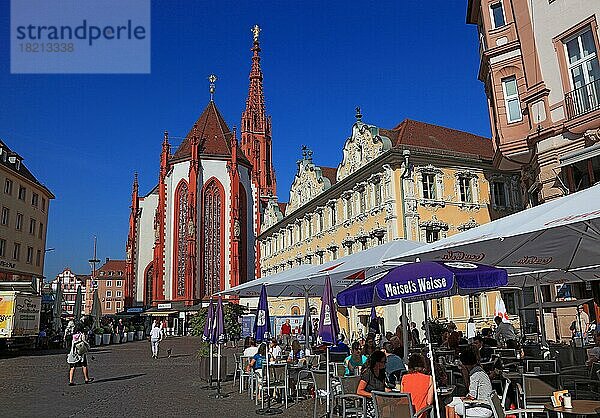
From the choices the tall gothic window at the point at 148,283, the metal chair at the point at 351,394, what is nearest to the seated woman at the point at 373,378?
the metal chair at the point at 351,394

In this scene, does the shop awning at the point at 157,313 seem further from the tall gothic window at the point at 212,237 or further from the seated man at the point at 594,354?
the seated man at the point at 594,354

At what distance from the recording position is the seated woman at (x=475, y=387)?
6365mm

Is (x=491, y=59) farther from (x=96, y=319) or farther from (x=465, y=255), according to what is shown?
(x=96, y=319)

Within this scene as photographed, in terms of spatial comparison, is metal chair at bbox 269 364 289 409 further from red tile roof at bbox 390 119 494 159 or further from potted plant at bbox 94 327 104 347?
potted plant at bbox 94 327 104 347

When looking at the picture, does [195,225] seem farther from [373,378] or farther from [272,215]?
[373,378]

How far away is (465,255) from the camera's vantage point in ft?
28.1

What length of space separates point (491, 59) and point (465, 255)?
46.1 ft

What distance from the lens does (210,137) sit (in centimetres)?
7988

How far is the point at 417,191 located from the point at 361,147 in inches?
217

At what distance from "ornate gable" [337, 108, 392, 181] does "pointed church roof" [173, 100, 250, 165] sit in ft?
135

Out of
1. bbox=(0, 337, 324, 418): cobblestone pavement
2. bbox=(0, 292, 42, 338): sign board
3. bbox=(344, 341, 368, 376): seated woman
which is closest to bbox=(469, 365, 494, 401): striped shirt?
bbox=(344, 341, 368, 376): seated woman

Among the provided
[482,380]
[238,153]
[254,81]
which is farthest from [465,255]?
[254,81]

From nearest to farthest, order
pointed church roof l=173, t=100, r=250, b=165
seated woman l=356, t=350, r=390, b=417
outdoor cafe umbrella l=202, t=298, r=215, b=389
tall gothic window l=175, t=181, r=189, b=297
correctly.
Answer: seated woman l=356, t=350, r=390, b=417
outdoor cafe umbrella l=202, t=298, r=215, b=389
tall gothic window l=175, t=181, r=189, b=297
pointed church roof l=173, t=100, r=250, b=165

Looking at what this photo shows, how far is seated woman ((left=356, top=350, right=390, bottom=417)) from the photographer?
811cm
